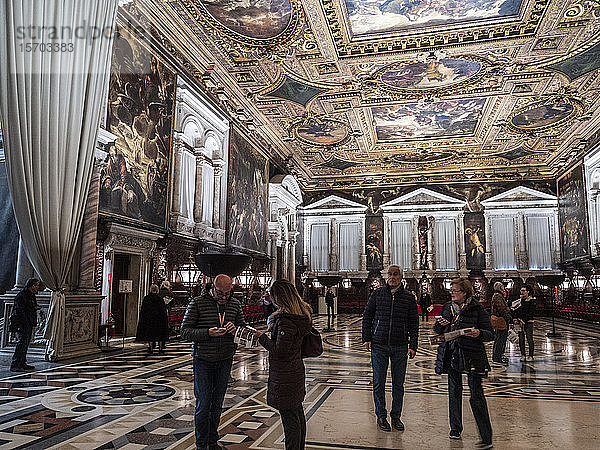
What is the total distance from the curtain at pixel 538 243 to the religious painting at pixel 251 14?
63.9 ft

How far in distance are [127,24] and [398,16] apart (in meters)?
6.82

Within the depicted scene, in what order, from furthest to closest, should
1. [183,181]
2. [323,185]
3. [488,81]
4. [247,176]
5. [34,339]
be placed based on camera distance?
[323,185], [247,176], [488,81], [183,181], [34,339]

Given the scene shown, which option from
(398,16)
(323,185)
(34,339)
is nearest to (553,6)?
(398,16)

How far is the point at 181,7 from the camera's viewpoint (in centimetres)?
1189

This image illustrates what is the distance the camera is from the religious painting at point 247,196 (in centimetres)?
1800

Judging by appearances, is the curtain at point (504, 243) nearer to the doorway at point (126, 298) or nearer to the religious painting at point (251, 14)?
the religious painting at point (251, 14)

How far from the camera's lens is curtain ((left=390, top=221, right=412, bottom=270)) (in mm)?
27583

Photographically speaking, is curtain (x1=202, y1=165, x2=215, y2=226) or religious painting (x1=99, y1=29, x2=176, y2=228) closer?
religious painting (x1=99, y1=29, x2=176, y2=228)

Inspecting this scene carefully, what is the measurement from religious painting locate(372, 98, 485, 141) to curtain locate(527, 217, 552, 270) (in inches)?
306

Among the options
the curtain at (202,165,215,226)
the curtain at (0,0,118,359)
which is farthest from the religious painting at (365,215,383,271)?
the curtain at (0,0,118,359)

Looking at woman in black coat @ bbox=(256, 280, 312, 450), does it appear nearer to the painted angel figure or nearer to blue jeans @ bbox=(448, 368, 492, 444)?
blue jeans @ bbox=(448, 368, 492, 444)

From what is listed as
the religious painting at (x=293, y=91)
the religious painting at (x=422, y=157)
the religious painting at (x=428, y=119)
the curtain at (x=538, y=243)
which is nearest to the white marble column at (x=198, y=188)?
the religious painting at (x=293, y=91)

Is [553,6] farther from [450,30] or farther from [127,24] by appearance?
[127,24]

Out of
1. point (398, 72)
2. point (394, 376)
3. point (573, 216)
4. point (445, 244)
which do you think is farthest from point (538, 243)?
point (394, 376)
